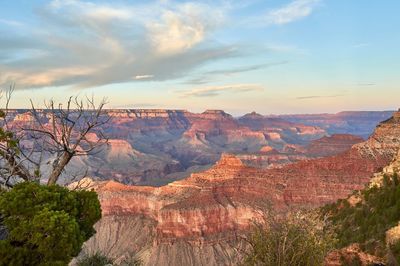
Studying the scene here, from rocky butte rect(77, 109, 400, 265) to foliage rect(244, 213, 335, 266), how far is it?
89968 mm

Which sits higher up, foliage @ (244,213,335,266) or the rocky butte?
foliage @ (244,213,335,266)

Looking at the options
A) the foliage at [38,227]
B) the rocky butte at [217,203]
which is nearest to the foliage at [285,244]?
the foliage at [38,227]

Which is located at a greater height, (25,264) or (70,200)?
(70,200)

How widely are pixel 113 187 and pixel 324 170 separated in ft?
256

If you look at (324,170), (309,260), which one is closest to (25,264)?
(309,260)

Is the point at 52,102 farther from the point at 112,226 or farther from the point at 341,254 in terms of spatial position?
the point at 112,226

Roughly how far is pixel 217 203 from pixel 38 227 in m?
114

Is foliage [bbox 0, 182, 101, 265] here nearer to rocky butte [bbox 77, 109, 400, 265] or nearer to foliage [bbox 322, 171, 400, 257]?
foliage [bbox 322, 171, 400, 257]

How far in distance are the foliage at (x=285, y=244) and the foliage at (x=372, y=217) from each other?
784 cm

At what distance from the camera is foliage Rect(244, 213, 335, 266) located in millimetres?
17256

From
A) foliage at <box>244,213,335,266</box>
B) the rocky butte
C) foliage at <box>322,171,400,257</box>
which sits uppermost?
foliage at <box>244,213,335,266</box>

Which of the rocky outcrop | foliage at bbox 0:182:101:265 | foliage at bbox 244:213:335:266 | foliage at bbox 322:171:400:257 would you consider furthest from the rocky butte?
foliage at bbox 0:182:101:265

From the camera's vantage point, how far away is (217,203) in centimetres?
12975

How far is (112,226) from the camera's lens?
14412 cm
